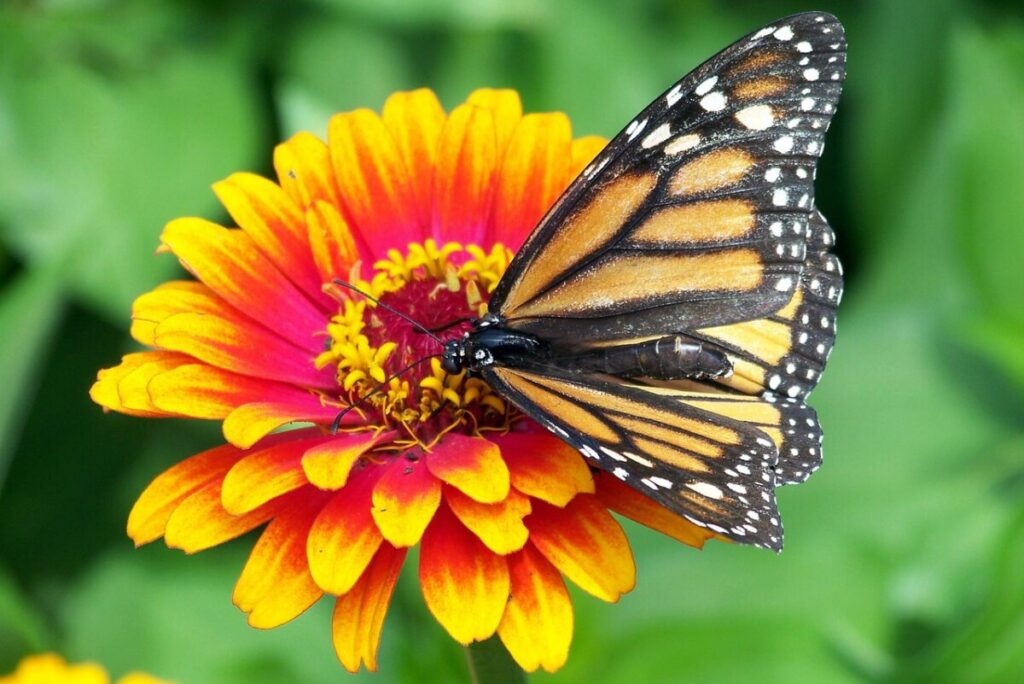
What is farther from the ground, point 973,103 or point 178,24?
point 178,24

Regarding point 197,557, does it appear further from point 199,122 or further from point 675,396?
point 675,396

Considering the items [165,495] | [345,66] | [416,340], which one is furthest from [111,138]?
[165,495]

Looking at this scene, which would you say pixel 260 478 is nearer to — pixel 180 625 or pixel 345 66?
pixel 180 625

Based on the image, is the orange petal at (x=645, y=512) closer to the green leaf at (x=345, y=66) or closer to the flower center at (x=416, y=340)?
the flower center at (x=416, y=340)

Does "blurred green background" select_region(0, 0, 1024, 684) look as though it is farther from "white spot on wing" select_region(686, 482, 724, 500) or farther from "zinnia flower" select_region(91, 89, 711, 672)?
"white spot on wing" select_region(686, 482, 724, 500)

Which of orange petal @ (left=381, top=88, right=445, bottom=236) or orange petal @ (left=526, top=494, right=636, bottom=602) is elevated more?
orange petal @ (left=381, top=88, right=445, bottom=236)

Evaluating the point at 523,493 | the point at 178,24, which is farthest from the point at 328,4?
the point at 523,493

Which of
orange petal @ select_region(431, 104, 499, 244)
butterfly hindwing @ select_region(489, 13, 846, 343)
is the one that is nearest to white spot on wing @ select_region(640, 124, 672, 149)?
butterfly hindwing @ select_region(489, 13, 846, 343)
